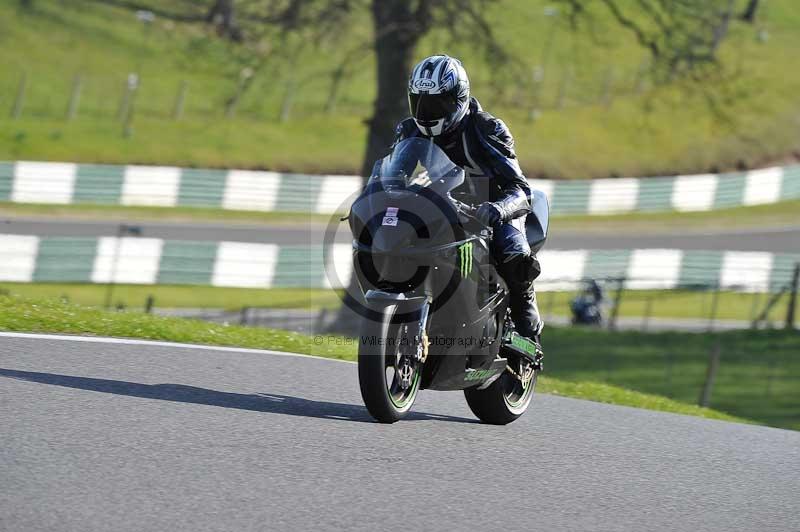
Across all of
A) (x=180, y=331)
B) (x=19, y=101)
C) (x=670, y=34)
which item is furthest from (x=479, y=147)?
(x=19, y=101)

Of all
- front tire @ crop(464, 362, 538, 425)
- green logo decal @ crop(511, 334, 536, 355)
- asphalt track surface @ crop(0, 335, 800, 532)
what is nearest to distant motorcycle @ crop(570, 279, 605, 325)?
asphalt track surface @ crop(0, 335, 800, 532)

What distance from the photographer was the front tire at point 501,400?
7.15 metres

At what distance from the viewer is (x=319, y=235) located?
2916 cm

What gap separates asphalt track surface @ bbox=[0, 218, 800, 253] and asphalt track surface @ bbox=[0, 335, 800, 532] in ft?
50.9

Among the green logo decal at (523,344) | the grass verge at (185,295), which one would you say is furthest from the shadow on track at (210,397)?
the grass verge at (185,295)

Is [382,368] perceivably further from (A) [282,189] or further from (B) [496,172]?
(A) [282,189]

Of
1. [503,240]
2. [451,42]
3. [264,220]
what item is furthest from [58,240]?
[503,240]

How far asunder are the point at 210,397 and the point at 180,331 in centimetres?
303

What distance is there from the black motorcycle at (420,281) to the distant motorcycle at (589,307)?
15473mm

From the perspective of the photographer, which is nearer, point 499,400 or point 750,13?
point 499,400

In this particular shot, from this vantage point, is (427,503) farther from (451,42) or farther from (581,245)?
(581,245)

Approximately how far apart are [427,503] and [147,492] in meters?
1.10

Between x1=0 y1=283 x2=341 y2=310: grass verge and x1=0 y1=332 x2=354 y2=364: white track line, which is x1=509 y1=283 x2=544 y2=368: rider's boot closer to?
Answer: x1=0 y1=332 x2=354 y2=364: white track line

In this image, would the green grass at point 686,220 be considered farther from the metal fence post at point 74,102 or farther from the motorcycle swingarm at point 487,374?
the motorcycle swingarm at point 487,374
